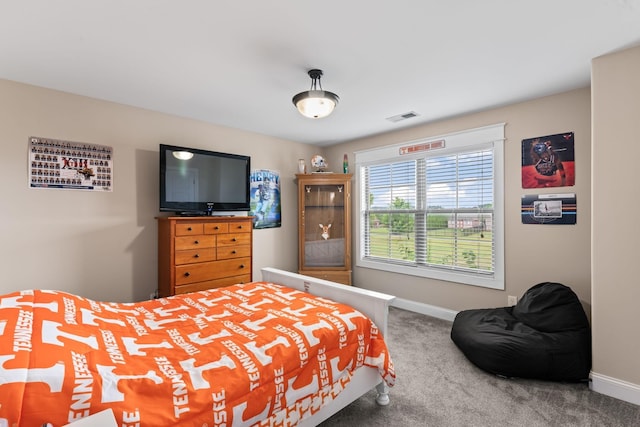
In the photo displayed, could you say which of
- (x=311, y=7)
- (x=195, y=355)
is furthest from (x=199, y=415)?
(x=311, y=7)

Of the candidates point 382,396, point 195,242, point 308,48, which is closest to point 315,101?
point 308,48

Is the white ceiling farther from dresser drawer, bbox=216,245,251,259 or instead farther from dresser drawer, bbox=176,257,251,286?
dresser drawer, bbox=176,257,251,286

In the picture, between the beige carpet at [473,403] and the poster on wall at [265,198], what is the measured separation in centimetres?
239

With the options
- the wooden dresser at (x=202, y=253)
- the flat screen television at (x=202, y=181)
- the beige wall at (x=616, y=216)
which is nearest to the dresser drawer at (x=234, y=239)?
the wooden dresser at (x=202, y=253)

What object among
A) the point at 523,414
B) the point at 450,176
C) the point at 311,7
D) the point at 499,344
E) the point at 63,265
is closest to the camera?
the point at 311,7

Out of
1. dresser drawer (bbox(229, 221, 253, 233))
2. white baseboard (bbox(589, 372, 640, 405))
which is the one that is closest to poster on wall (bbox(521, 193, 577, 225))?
white baseboard (bbox(589, 372, 640, 405))

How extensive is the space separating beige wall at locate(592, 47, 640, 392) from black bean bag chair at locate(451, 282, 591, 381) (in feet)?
0.48

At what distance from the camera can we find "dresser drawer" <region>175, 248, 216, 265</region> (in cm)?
288

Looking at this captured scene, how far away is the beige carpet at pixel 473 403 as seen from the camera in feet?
6.05

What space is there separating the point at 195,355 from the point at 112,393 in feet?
1.16

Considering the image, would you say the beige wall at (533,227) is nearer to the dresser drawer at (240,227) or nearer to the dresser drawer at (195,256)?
the dresser drawer at (240,227)

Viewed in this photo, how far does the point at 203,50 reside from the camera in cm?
203

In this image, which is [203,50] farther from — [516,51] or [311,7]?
[516,51]

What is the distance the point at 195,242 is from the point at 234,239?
0.42 meters
